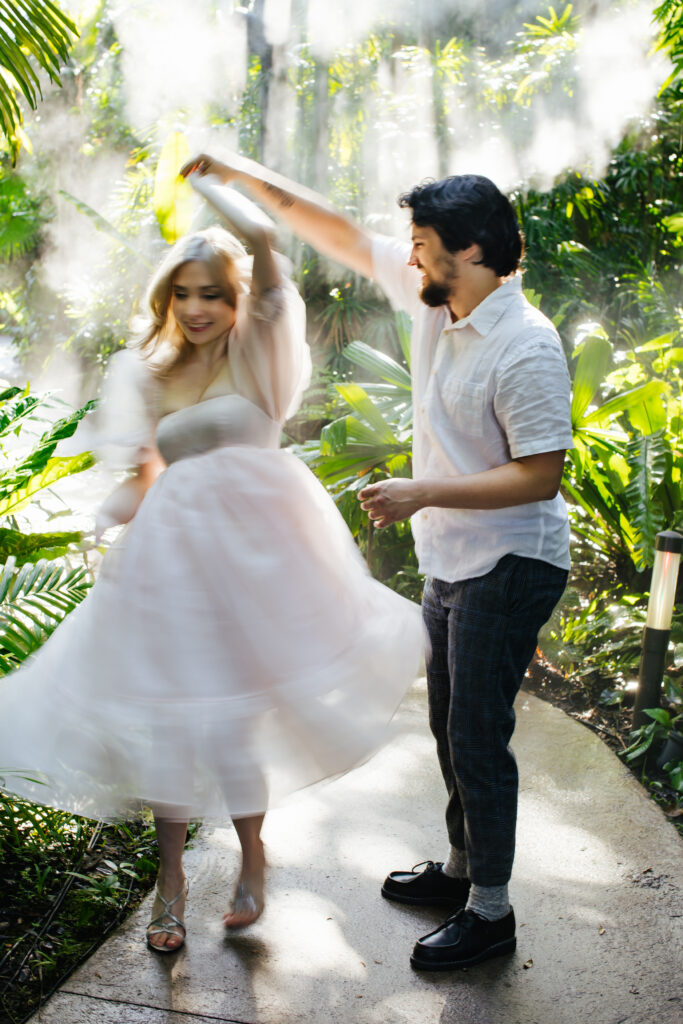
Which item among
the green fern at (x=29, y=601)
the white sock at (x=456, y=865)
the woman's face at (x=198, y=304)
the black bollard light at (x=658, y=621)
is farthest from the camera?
the black bollard light at (x=658, y=621)

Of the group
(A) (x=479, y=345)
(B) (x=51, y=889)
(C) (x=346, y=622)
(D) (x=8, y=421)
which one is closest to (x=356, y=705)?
(C) (x=346, y=622)

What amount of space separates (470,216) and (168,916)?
1.83 metres

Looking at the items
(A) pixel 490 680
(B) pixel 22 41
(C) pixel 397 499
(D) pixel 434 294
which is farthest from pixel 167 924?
(B) pixel 22 41

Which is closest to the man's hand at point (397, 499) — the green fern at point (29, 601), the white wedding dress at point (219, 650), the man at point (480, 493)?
the man at point (480, 493)

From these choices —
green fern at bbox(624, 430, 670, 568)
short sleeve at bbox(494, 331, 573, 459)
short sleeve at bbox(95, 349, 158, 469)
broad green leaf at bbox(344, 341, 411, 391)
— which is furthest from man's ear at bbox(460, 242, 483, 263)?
broad green leaf at bbox(344, 341, 411, 391)

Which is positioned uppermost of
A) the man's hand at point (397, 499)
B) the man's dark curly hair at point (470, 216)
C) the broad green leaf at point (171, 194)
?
the broad green leaf at point (171, 194)

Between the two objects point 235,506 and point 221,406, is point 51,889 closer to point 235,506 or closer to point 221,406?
point 235,506

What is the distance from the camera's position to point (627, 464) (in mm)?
4035

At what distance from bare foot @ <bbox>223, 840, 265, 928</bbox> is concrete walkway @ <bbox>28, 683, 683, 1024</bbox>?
0.10 feet

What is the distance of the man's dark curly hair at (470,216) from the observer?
1916 mm

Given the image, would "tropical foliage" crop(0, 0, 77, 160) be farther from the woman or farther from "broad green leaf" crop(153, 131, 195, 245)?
"broad green leaf" crop(153, 131, 195, 245)

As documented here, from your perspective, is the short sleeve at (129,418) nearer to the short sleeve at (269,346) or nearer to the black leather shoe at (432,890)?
the short sleeve at (269,346)

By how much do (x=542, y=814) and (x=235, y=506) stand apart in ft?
5.51

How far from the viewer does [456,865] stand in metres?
2.41
